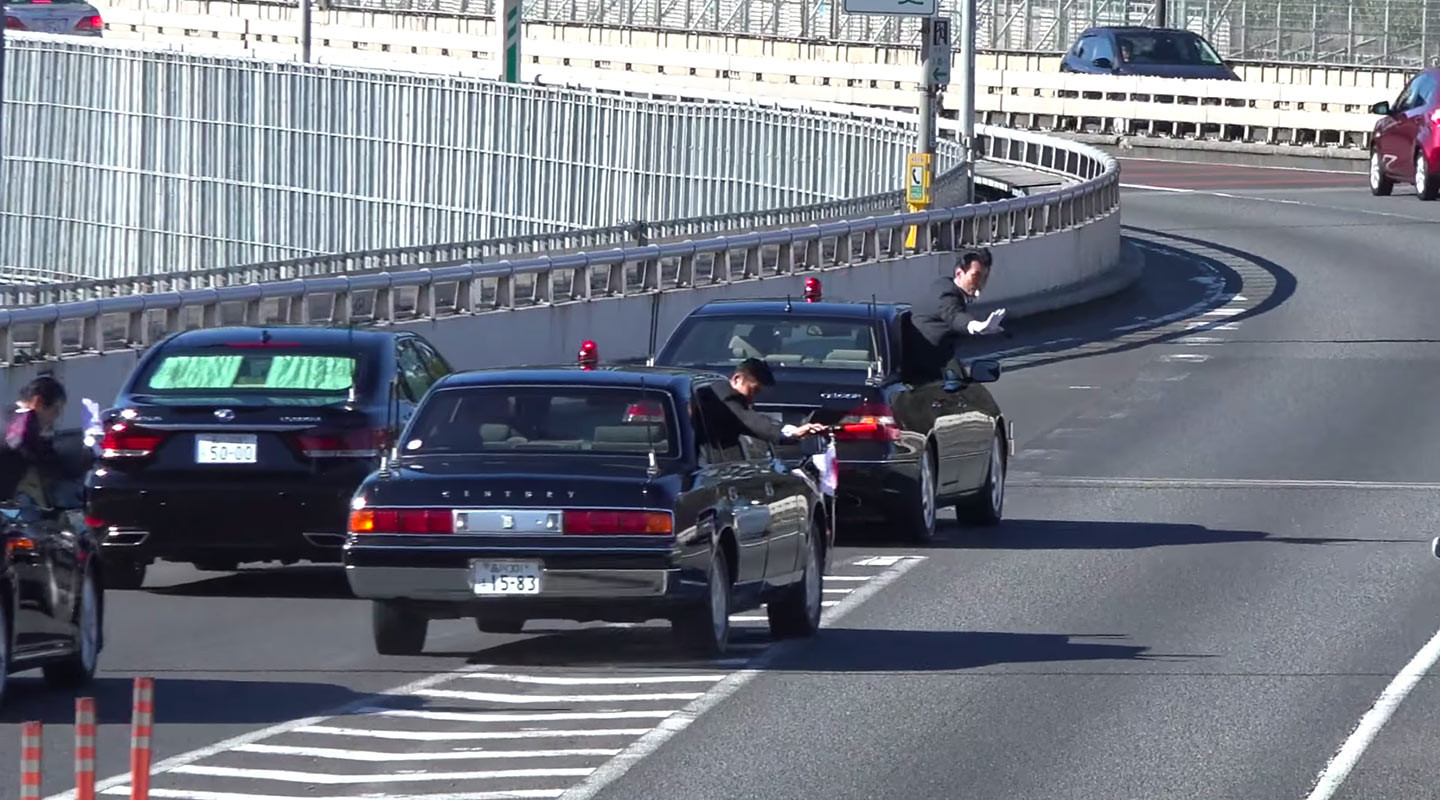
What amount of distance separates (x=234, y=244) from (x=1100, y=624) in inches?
1468

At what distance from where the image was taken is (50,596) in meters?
12.4

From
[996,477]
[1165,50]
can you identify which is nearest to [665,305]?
[996,477]

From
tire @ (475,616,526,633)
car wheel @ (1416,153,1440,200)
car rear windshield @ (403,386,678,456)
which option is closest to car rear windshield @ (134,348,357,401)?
tire @ (475,616,526,633)

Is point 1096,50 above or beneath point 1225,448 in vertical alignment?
above

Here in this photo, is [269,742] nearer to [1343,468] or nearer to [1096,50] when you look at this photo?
[1343,468]

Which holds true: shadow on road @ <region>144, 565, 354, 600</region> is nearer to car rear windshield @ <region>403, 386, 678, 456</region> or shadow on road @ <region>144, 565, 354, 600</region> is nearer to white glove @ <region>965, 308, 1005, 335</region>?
car rear windshield @ <region>403, 386, 678, 456</region>

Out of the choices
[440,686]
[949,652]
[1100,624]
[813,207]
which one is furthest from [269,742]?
[813,207]

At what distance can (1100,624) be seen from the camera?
1514 cm

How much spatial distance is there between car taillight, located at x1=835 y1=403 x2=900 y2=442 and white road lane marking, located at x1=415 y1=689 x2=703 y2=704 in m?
5.56

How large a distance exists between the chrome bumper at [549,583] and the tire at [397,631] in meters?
0.38

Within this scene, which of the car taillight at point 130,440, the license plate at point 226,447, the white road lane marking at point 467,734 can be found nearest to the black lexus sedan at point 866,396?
the license plate at point 226,447

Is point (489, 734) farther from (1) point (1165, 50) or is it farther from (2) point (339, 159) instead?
(1) point (1165, 50)

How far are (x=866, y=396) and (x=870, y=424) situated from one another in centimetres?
16

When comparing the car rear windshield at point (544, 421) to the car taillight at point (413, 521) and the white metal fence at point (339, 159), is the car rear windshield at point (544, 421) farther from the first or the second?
the white metal fence at point (339, 159)
